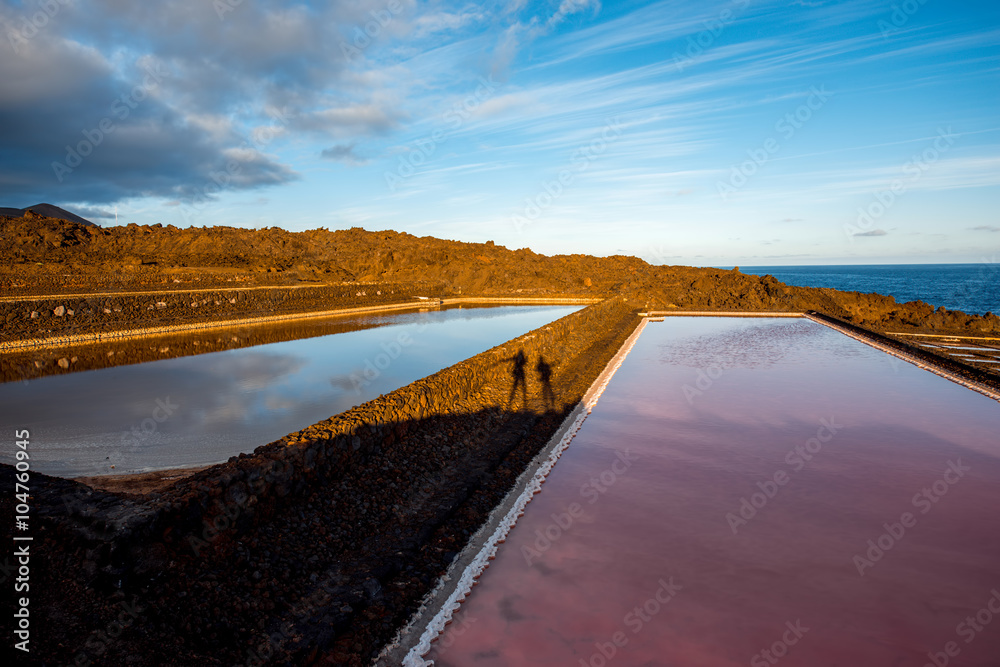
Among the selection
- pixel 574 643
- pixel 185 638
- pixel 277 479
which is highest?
pixel 277 479

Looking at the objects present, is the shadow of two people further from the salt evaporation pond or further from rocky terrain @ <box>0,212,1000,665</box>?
the salt evaporation pond

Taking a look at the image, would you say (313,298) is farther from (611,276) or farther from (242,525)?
(611,276)

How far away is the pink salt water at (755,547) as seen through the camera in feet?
9.73

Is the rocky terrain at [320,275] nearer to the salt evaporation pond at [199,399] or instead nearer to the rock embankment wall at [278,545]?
the salt evaporation pond at [199,399]

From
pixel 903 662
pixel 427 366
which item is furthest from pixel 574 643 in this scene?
pixel 427 366

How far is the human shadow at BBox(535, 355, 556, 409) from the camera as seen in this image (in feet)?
27.4

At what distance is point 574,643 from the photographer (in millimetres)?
2967

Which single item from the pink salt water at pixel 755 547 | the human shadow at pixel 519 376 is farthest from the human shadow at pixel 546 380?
the pink salt water at pixel 755 547

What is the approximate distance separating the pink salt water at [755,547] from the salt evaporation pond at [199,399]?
385cm

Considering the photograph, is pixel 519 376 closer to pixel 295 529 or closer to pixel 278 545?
pixel 295 529

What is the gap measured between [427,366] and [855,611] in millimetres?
8507

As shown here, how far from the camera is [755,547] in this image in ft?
12.9

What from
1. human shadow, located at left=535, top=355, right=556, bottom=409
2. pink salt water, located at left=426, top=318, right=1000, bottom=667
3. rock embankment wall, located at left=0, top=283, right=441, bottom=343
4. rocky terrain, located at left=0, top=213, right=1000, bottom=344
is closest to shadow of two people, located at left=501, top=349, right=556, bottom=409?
human shadow, located at left=535, top=355, right=556, bottom=409

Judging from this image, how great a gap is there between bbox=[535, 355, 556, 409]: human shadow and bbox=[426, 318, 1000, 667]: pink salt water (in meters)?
1.09
